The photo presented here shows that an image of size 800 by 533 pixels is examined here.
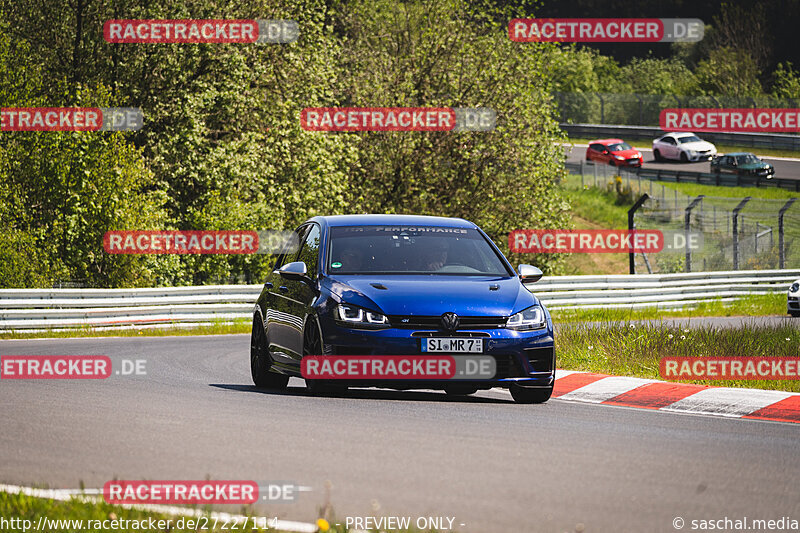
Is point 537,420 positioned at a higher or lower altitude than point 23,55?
lower

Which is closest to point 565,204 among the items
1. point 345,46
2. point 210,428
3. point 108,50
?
point 345,46

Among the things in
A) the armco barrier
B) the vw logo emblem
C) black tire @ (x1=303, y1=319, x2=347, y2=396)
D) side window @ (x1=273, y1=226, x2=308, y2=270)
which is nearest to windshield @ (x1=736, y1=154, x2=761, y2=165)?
the armco barrier

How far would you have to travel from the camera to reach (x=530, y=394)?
11.1m

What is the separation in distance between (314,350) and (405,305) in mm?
875

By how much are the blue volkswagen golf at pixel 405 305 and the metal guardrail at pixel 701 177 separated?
147ft

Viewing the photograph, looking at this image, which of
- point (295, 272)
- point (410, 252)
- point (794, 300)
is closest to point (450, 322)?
point (410, 252)

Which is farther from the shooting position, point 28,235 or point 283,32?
point 283,32

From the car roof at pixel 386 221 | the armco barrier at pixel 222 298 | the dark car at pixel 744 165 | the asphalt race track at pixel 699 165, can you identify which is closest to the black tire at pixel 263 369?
the car roof at pixel 386 221

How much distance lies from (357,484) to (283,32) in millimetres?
29995

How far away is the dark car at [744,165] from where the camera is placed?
58.0 metres

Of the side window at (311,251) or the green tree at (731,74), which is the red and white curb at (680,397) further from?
the green tree at (731,74)

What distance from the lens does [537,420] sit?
9.76m

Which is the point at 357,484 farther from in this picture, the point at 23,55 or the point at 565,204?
the point at 565,204

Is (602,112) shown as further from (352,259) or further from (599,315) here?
(352,259)
